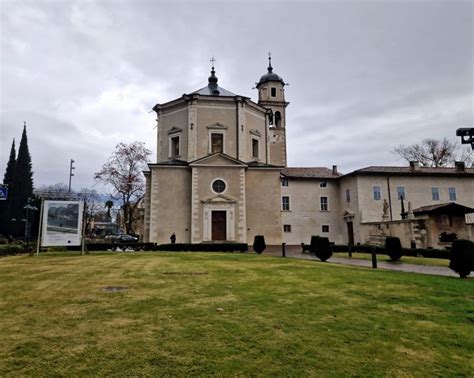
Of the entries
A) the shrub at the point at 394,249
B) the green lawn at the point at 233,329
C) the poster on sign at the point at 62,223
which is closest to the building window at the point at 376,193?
the shrub at the point at 394,249

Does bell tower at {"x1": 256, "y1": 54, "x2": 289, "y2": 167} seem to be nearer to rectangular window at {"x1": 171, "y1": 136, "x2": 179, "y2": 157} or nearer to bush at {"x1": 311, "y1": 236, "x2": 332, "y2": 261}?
rectangular window at {"x1": 171, "y1": 136, "x2": 179, "y2": 157}

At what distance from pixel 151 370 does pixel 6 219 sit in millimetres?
51309

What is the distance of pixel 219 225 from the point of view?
2759cm

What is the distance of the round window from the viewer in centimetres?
2792

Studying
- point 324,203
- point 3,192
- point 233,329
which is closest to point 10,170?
point 3,192

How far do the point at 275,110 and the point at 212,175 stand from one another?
20.0 m

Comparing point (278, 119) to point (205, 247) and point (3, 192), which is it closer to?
point (205, 247)

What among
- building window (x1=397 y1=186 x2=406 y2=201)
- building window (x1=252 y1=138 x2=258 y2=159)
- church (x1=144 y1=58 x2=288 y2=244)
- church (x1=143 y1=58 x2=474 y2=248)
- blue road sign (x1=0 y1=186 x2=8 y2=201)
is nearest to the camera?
blue road sign (x1=0 y1=186 x2=8 y2=201)

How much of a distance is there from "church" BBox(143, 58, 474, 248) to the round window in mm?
85

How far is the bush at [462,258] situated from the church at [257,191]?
12.6m

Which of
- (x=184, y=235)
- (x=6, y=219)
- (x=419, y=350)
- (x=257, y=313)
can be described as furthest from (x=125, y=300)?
(x=6, y=219)

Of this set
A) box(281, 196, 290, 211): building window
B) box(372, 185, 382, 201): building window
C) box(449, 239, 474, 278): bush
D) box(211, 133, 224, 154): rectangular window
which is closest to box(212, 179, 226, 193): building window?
box(211, 133, 224, 154): rectangular window

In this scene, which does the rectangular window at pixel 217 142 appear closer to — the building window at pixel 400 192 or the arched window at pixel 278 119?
the arched window at pixel 278 119

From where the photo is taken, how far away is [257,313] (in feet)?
18.7
